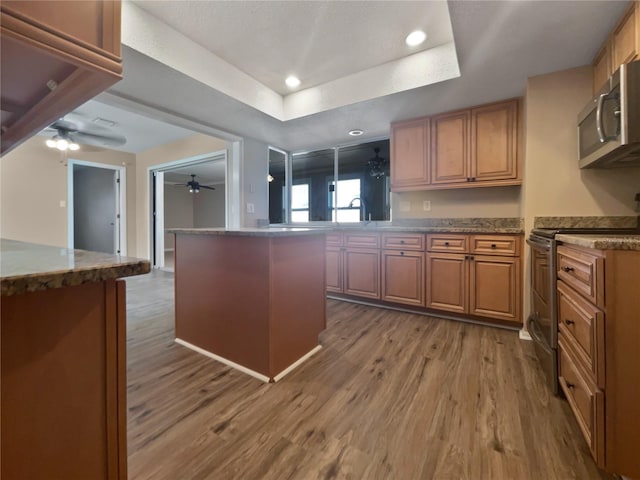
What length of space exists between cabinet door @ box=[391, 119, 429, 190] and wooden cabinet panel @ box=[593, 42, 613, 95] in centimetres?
131

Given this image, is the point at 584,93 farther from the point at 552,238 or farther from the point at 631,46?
the point at 552,238

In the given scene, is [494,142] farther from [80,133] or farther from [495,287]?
[80,133]

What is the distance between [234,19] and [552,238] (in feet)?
8.30

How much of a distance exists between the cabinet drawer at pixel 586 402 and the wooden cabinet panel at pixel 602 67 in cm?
180

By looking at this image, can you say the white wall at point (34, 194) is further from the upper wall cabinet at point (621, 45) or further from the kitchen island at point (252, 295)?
the upper wall cabinet at point (621, 45)

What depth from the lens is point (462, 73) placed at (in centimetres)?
223

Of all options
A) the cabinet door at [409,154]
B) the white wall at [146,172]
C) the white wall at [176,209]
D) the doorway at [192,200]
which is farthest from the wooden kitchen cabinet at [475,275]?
the white wall at [176,209]

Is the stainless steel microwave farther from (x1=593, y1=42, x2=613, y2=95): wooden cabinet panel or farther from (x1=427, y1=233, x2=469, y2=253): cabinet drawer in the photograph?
(x1=427, y1=233, x2=469, y2=253): cabinet drawer

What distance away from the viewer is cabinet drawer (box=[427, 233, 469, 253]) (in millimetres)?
2766

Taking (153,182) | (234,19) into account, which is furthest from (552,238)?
(153,182)

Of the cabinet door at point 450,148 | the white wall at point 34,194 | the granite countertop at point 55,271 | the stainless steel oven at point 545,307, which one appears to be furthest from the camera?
the white wall at point 34,194

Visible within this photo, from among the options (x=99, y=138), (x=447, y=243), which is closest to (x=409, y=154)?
(x=447, y=243)

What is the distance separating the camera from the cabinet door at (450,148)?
114 inches

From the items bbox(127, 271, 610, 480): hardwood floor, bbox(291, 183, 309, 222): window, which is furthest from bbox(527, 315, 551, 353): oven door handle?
bbox(291, 183, 309, 222): window
